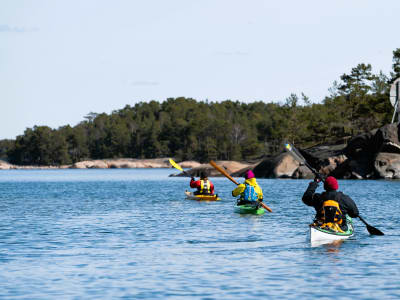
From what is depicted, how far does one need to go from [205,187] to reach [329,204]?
20249 millimetres

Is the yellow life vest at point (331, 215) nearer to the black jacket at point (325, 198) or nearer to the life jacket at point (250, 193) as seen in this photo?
the black jacket at point (325, 198)

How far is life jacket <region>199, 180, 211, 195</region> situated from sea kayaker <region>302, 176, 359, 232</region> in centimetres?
1950

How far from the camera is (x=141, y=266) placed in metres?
16.4

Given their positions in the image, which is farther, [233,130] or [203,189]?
[233,130]

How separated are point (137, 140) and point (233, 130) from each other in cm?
3200

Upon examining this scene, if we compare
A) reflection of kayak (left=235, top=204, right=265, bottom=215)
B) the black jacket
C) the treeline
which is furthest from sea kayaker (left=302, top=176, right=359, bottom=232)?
the treeline

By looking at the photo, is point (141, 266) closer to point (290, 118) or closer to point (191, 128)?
point (290, 118)

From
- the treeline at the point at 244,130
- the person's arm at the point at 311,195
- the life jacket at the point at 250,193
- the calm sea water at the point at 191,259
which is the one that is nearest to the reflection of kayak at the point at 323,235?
the calm sea water at the point at 191,259

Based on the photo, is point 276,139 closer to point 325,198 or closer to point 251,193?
point 251,193

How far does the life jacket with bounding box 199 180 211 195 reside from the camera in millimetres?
38819

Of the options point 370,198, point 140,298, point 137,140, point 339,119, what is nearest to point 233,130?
point 137,140

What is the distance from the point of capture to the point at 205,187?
128 feet

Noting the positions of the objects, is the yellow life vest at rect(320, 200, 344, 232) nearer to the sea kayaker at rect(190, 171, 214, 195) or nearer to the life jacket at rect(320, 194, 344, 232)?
the life jacket at rect(320, 194, 344, 232)

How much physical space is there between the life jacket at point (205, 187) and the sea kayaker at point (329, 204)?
19497mm
